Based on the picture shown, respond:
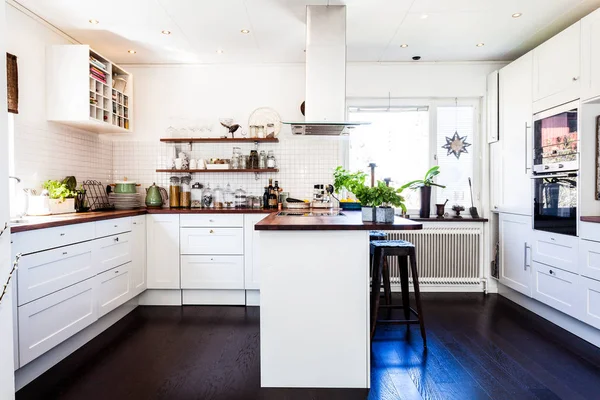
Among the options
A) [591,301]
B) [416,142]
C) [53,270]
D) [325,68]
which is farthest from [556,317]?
[53,270]

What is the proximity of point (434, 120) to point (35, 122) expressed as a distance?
4107 millimetres

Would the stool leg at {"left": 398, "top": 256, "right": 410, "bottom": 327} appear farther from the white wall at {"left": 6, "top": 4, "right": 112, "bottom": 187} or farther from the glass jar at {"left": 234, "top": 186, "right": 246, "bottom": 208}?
the white wall at {"left": 6, "top": 4, "right": 112, "bottom": 187}

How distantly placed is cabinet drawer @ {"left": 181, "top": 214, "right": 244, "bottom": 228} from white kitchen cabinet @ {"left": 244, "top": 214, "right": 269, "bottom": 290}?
81mm

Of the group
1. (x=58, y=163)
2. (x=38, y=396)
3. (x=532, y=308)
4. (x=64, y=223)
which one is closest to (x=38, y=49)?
(x=58, y=163)

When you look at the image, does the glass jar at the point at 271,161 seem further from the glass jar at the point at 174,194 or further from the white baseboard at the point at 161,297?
the white baseboard at the point at 161,297

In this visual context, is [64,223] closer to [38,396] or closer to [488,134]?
[38,396]

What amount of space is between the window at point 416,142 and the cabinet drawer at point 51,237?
9.25ft

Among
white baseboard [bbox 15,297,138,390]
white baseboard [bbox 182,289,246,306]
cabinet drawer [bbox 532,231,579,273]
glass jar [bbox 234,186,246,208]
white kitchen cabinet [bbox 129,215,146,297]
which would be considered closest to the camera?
white baseboard [bbox 15,297,138,390]

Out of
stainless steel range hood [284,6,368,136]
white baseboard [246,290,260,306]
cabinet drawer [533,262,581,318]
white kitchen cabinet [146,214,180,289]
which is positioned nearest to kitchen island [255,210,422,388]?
stainless steel range hood [284,6,368,136]

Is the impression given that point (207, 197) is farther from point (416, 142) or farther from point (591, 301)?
point (591, 301)

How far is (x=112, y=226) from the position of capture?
10.1 feet

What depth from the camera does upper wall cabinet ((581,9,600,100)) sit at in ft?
8.84

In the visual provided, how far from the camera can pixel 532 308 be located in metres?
3.49

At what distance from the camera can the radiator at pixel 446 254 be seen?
411 centimetres
